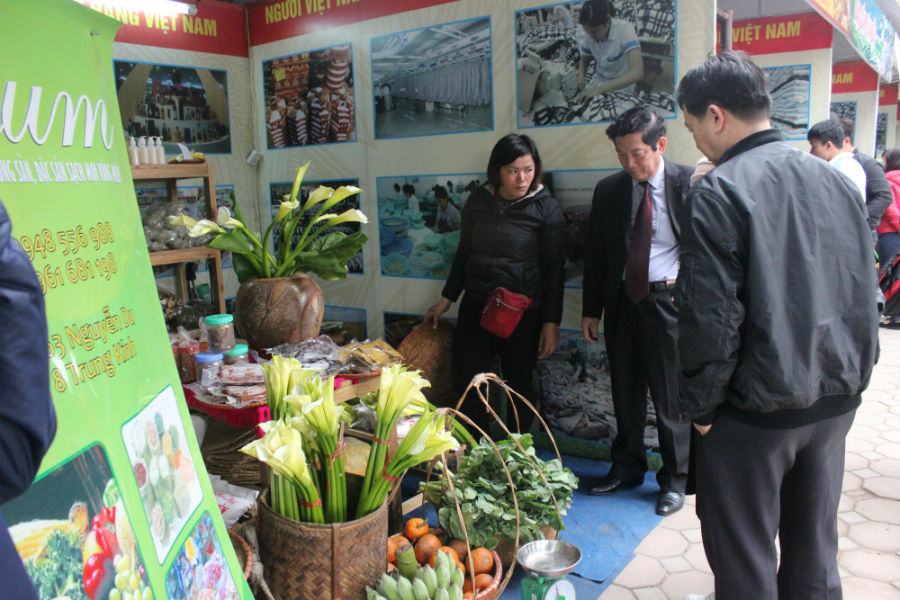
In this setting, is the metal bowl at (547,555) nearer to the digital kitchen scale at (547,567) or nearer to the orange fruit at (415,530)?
the digital kitchen scale at (547,567)

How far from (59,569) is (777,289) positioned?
1810mm

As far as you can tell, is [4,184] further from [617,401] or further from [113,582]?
[617,401]

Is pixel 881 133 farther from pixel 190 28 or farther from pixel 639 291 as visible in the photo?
A: pixel 190 28

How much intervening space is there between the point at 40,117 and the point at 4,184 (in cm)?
19

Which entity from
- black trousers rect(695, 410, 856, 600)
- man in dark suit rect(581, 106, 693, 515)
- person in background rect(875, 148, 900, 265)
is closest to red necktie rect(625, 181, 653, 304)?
man in dark suit rect(581, 106, 693, 515)

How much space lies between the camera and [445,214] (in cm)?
468

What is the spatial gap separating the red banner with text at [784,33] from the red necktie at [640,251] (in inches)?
184

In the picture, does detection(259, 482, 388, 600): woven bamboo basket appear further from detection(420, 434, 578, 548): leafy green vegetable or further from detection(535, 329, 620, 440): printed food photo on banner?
detection(535, 329, 620, 440): printed food photo on banner

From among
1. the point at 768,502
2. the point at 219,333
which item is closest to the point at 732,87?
the point at 768,502

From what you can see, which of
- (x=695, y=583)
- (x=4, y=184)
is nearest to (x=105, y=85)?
(x=4, y=184)

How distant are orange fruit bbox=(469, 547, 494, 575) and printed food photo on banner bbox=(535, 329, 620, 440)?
169cm

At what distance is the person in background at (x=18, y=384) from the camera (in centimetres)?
88

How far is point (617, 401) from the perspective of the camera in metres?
3.76

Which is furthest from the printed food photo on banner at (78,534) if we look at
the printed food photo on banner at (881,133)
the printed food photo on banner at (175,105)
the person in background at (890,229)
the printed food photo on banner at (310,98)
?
the printed food photo on banner at (881,133)
